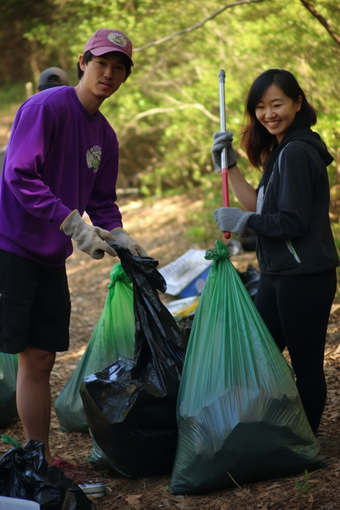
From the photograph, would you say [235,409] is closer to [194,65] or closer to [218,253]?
[218,253]

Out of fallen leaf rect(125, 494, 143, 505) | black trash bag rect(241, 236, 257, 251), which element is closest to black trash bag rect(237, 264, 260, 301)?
black trash bag rect(241, 236, 257, 251)

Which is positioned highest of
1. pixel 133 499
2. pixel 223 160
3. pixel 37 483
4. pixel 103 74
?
pixel 103 74

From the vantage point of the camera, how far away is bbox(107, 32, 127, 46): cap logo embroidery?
2076 millimetres

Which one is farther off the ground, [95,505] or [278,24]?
[278,24]

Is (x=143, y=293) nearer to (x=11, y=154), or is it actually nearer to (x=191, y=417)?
(x=191, y=417)

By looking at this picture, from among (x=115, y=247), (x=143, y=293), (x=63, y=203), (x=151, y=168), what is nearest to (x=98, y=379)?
(x=143, y=293)

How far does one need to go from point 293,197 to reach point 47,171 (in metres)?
0.97

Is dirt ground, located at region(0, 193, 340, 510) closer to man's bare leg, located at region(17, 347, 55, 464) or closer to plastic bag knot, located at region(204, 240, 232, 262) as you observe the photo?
man's bare leg, located at region(17, 347, 55, 464)

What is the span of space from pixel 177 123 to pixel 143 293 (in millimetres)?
6917

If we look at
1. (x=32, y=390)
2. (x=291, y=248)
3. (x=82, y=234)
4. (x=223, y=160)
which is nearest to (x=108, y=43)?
(x=223, y=160)

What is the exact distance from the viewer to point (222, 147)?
229 cm

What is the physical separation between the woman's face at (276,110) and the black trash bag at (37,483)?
1.53 m

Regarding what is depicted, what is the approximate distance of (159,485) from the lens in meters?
2.05

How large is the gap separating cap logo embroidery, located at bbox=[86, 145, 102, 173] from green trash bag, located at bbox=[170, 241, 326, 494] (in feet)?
2.47
